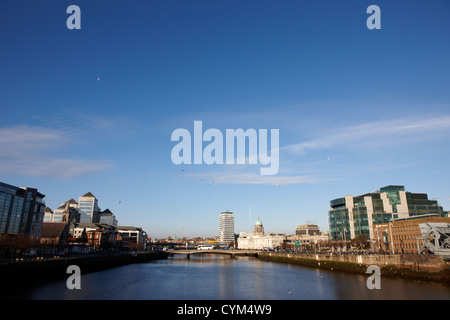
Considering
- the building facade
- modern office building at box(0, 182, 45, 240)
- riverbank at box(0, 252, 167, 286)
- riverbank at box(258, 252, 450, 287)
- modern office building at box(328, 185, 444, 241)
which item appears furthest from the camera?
modern office building at box(328, 185, 444, 241)

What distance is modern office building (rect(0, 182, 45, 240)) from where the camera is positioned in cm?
9575

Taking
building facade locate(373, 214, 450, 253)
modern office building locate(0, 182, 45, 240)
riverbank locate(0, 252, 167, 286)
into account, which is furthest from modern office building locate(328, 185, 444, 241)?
modern office building locate(0, 182, 45, 240)

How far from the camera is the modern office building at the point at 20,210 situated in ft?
314

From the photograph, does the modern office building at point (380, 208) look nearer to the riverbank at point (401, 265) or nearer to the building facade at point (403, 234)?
the building facade at point (403, 234)

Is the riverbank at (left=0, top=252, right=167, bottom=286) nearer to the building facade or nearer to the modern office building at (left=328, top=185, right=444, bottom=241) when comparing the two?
the building facade

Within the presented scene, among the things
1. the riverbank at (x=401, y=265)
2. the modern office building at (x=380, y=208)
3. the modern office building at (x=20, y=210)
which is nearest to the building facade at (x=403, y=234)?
the modern office building at (x=380, y=208)

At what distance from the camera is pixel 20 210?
340ft

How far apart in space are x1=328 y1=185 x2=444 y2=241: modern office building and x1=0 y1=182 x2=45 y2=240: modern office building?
12762 cm

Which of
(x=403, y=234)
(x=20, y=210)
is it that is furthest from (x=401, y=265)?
(x=20, y=210)

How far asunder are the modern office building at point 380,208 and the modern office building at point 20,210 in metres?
128

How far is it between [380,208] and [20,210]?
14866cm
